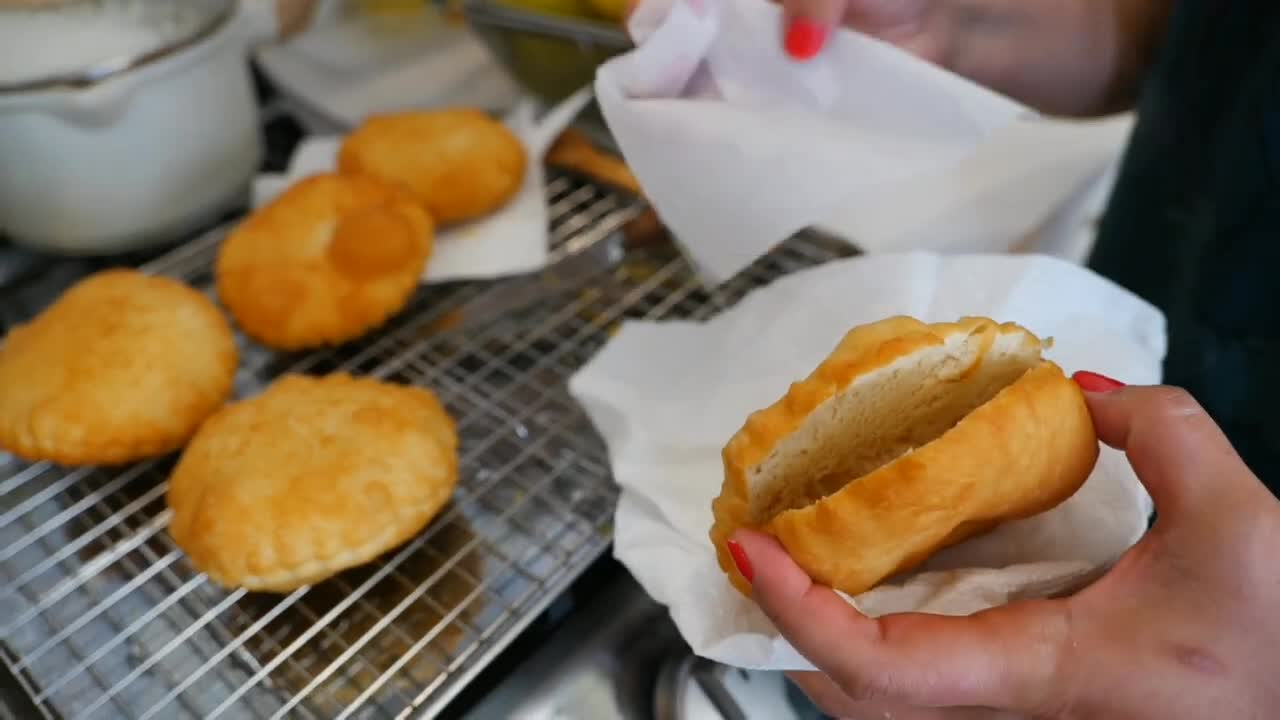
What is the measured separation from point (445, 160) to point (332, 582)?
0.43 m

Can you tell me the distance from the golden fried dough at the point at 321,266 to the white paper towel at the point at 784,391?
208 mm

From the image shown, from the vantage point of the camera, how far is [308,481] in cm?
58

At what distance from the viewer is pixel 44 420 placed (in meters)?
0.63

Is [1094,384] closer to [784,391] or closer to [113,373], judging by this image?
[784,391]

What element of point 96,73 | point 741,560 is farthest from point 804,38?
point 96,73

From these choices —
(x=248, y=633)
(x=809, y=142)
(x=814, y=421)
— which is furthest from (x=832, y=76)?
(x=248, y=633)

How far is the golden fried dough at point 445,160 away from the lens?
859 mm

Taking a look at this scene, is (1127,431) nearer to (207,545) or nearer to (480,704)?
(480,704)

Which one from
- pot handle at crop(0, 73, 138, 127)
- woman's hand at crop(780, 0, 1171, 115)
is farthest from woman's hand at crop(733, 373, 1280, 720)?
pot handle at crop(0, 73, 138, 127)

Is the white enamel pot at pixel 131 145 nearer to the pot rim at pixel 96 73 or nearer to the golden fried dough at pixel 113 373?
the pot rim at pixel 96 73

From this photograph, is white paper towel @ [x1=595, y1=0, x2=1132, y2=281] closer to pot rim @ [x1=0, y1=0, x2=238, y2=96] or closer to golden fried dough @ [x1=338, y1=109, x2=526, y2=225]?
golden fried dough @ [x1=338, y1=109, x2=526, y2=225]

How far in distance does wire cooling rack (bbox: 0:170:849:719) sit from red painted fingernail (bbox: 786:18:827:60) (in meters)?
0.29

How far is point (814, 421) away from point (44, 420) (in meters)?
0.53

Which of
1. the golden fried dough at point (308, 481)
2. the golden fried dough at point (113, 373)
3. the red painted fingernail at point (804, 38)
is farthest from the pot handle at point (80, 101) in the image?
the red painted fingernail at point (804, 38)
